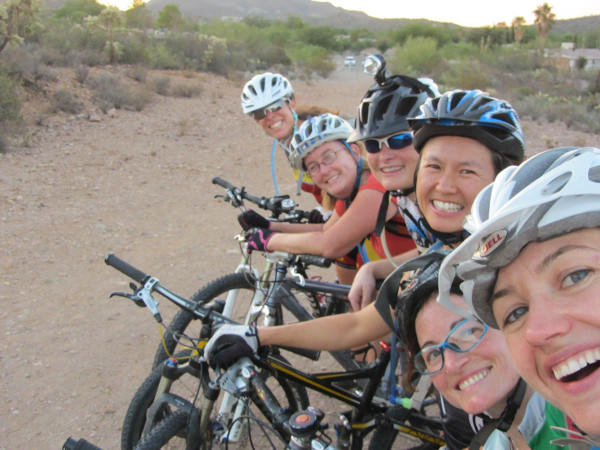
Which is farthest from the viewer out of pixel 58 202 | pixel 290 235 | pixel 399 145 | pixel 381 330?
pixel 58 202

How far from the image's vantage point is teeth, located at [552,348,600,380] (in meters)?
0.91

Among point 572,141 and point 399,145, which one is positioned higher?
point 399,145

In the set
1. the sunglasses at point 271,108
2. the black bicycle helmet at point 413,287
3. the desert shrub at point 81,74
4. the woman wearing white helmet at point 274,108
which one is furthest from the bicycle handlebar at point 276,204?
the desert shrub at point 81,74

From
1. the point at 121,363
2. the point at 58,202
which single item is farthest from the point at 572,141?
the point at 121,363

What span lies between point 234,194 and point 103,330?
1.83 metres

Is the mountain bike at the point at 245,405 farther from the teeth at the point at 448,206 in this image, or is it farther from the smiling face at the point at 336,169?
the smiling face at the point at 336,169

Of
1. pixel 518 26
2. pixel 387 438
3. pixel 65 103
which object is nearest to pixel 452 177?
pixel 387 438

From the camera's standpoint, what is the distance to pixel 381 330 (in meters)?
2.19

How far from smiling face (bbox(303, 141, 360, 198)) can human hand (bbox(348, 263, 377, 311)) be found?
66 centimetres

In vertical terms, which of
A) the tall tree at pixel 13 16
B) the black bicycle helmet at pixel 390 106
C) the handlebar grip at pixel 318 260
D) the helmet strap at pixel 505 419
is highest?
the tall tree at pixel 13 16

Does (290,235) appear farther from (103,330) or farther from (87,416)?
(103,330)

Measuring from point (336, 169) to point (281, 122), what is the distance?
62.2 inches

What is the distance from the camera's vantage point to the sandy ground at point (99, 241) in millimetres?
3783

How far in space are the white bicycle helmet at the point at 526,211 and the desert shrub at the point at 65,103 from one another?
11.5 m
